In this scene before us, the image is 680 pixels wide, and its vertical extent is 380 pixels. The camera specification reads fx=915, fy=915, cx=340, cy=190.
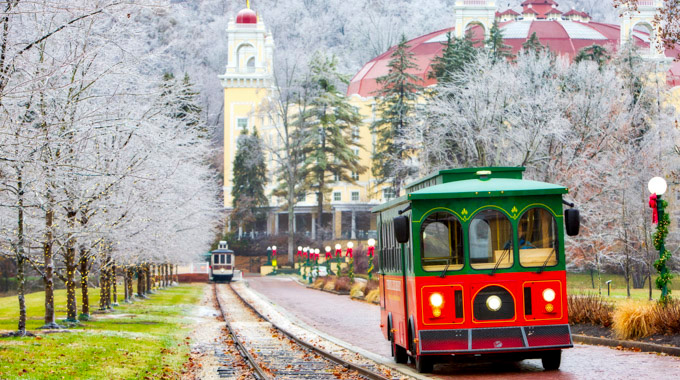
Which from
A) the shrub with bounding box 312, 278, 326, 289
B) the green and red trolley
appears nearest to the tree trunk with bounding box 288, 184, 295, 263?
the shrub with bounding box 312, 278, 326, 289

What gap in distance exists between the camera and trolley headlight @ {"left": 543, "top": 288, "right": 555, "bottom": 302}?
13.8m

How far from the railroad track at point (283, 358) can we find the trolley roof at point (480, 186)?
294 cm

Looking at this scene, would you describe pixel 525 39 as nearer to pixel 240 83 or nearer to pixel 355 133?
pixel 355 133

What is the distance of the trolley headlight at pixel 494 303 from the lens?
13.8 metres

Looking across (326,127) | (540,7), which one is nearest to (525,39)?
(540,7)

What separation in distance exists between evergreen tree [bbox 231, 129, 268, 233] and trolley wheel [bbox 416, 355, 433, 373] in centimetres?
8294

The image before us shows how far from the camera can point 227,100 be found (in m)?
110

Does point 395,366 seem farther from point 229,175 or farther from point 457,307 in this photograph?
point 229,175

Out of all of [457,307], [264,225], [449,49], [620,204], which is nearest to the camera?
[457,307]

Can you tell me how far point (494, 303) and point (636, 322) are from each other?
4.98m

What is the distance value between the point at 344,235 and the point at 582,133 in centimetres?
5392

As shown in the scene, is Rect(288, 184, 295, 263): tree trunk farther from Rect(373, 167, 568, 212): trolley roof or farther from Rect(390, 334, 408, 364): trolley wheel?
Rect(373, 167, 568, 212): trolley roof

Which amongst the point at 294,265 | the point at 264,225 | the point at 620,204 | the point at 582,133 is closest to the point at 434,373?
the point at 620,204

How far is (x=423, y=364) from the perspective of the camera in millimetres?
14406
